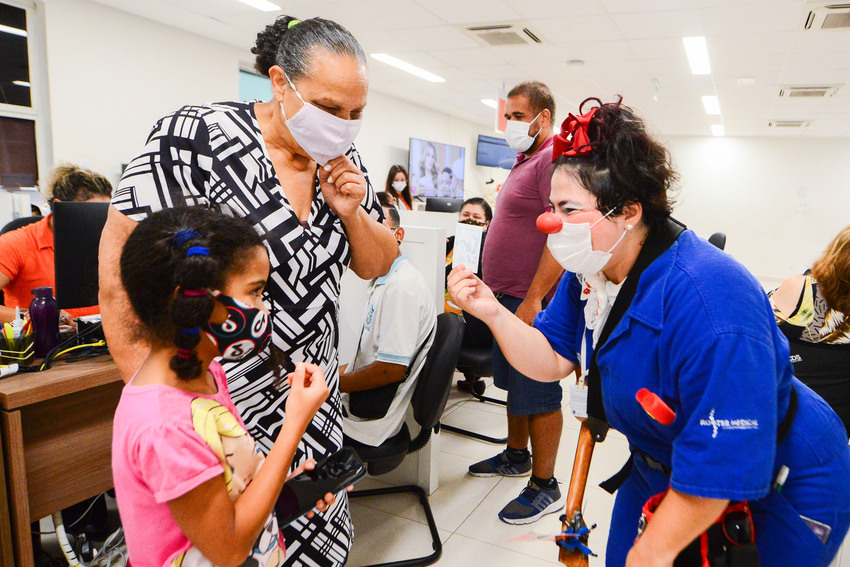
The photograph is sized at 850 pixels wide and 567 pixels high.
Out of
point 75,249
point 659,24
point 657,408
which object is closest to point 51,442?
point 75,249

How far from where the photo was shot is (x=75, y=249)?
1874mm

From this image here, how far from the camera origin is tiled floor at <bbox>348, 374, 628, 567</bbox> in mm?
2074

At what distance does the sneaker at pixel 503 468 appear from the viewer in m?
2.67

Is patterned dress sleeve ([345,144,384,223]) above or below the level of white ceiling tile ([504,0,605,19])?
below

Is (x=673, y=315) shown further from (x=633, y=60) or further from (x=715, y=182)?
(x=715, y=182)

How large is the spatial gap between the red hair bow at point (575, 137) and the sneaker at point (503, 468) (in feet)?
6.58

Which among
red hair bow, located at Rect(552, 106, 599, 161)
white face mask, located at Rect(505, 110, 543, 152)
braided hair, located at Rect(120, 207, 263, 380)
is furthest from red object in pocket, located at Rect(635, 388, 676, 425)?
white face mask, located at Rect(505, 110, 543, 152)

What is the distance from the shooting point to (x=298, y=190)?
112 cm

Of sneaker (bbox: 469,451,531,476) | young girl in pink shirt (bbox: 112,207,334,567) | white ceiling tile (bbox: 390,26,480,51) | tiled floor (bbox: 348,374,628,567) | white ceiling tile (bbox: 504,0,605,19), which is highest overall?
white ceiling tile (bbox: 504,0,605,19)

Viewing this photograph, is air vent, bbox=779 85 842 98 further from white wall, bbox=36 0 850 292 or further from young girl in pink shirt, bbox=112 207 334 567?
young girl in pink shirt, bbox=112 207 334 567

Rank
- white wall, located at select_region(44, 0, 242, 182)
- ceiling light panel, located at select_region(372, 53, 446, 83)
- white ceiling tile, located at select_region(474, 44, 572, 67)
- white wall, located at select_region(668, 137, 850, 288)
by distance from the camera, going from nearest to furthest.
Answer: white wall, located at select_region(44, 0, 242, 182), white ceiling tile, located at select_region(474, 44, 572, 67), ceiling light panel, located at select_region(372, 53, 446, 83), white wall, located at select_region(668, 137, 850, 288)

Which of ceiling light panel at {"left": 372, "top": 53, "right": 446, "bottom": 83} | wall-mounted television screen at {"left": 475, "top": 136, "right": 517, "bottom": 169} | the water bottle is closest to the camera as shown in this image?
the water bottle

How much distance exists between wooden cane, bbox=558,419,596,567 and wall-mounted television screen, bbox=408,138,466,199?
831cm

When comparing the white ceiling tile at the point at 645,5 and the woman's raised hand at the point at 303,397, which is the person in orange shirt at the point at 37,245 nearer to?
the woman's raised hand at the point at 303,397
